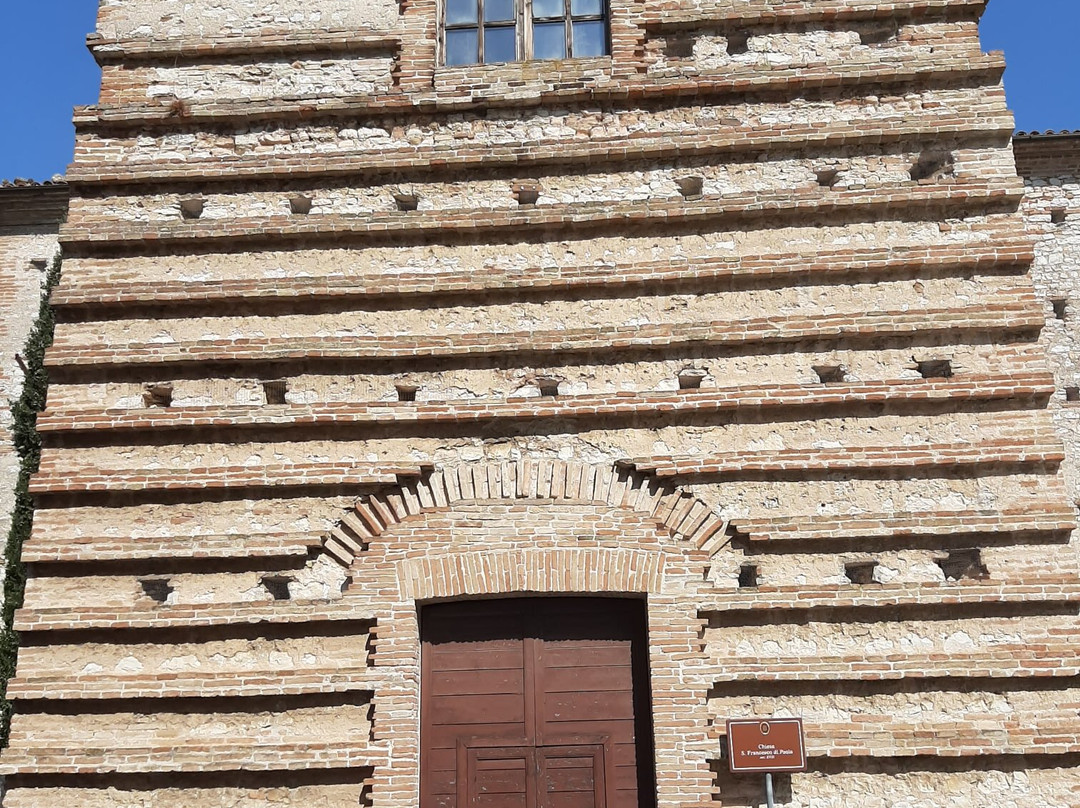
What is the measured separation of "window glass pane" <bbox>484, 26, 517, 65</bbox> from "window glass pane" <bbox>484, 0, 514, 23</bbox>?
74 mm

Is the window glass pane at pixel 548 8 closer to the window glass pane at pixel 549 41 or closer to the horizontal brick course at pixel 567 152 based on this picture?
the window glass pane at pixel 549 41

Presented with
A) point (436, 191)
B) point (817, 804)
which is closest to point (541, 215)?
point (436, 191)

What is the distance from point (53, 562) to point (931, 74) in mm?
6339

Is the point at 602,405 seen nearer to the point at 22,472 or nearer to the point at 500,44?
the point at 500,44

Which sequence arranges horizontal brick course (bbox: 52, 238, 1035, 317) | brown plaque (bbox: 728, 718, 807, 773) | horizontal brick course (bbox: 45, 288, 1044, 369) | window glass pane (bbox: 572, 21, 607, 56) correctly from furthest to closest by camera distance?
1. window glass pane (bbox: 572, 21, 607, 56)
2. horizontal brick course (bbox: 52, 238, 1035, 317)
3. horizontal brick course (bbox: 45, 288, 1044, 369)
4. brown plaque (bbox: 728, 718, 807, 773)

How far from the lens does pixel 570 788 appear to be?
5.75 m

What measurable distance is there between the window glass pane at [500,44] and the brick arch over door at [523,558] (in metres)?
3.05

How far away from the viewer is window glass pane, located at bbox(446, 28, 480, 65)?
24.3 ft

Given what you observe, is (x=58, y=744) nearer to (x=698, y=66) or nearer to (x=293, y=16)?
(x=293, y=16)

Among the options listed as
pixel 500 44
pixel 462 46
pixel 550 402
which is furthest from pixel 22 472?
pixel 550 402

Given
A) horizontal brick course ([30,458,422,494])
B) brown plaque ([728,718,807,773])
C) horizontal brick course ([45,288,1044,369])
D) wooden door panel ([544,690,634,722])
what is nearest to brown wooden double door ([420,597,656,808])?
wooden door panel ([544,690,634,722])

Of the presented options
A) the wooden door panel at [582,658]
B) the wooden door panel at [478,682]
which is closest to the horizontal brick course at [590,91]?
the wooden door panel at [582,658]

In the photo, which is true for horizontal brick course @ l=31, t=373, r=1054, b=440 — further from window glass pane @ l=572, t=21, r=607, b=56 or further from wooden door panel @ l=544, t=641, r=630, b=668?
window glass pane @ l=572, t=21, r=607, b=56

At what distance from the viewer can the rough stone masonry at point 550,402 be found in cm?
574
